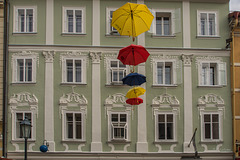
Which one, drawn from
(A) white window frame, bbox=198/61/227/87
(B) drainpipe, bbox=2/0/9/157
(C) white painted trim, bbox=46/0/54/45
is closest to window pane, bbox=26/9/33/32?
(C) white painted trim, bbox=46/0/54/45

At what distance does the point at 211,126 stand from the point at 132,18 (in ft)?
27.3

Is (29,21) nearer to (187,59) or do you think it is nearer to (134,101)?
(134,101)

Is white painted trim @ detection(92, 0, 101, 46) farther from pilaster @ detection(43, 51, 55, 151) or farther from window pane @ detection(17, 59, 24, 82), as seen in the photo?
window pane @ detection(17, 59, 24, 82)

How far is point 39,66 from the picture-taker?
2248cm

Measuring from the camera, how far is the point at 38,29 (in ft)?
74.8

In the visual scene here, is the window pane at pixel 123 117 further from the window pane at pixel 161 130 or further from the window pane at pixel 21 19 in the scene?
the window pane at pixel 21 19

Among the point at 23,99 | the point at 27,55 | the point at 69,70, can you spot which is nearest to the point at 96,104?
the point at 69,70

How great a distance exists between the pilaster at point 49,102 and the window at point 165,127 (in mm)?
5537

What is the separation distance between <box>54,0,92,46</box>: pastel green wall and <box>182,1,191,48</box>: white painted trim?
5.05 m

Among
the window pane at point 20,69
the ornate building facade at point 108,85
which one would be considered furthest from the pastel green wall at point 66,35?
the window pane at point 20,69

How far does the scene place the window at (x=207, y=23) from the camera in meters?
23.4

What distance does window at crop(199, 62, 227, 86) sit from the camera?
23016 millimetres

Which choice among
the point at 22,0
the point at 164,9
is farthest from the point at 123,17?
the point at 22,0

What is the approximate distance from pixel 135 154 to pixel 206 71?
5854mm
